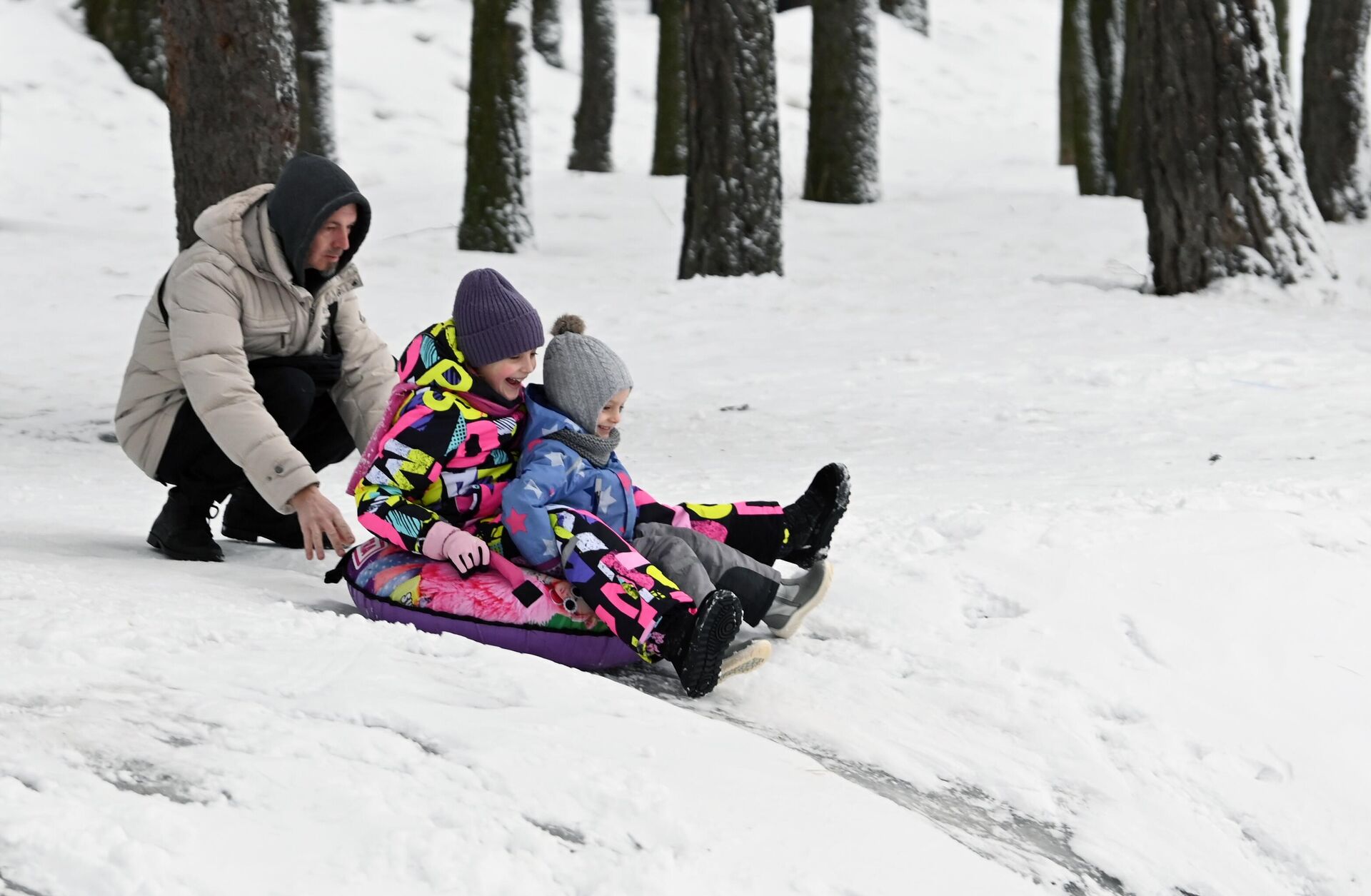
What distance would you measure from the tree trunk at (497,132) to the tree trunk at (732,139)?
6.43 feet

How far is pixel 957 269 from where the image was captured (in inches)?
388

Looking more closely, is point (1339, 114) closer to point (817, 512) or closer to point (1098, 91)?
point (1098, 91)

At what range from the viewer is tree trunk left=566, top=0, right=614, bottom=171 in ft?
48.3

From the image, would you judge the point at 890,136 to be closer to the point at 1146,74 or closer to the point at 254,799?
the point at 1146,74

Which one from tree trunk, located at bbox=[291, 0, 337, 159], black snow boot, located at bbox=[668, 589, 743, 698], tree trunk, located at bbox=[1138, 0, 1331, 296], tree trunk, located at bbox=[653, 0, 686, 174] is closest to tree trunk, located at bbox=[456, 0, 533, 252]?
tree trunk, located at bbox=[291, 0, 337, 159]

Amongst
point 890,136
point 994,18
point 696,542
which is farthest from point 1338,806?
point 994,18

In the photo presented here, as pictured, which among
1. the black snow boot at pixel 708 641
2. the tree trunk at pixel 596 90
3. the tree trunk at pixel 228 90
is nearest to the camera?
the black snow boot at pixel 708 641

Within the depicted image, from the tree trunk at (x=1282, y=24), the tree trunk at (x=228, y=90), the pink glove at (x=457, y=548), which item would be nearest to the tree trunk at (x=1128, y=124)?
the tree trunk at (x=1282, y=24)

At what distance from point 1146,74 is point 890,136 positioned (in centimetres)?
1206

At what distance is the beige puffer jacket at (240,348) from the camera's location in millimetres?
3416

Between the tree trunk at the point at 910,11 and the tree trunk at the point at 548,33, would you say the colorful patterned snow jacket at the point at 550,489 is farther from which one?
the tree trunk at the point at 910,11

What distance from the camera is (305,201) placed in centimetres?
354

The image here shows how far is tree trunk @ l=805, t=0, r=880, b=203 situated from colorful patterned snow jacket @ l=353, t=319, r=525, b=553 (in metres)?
9.44

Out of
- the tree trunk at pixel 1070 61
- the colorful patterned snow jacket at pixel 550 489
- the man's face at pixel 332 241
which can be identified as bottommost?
the colorful patterned snow jacket at pixel 550 489
